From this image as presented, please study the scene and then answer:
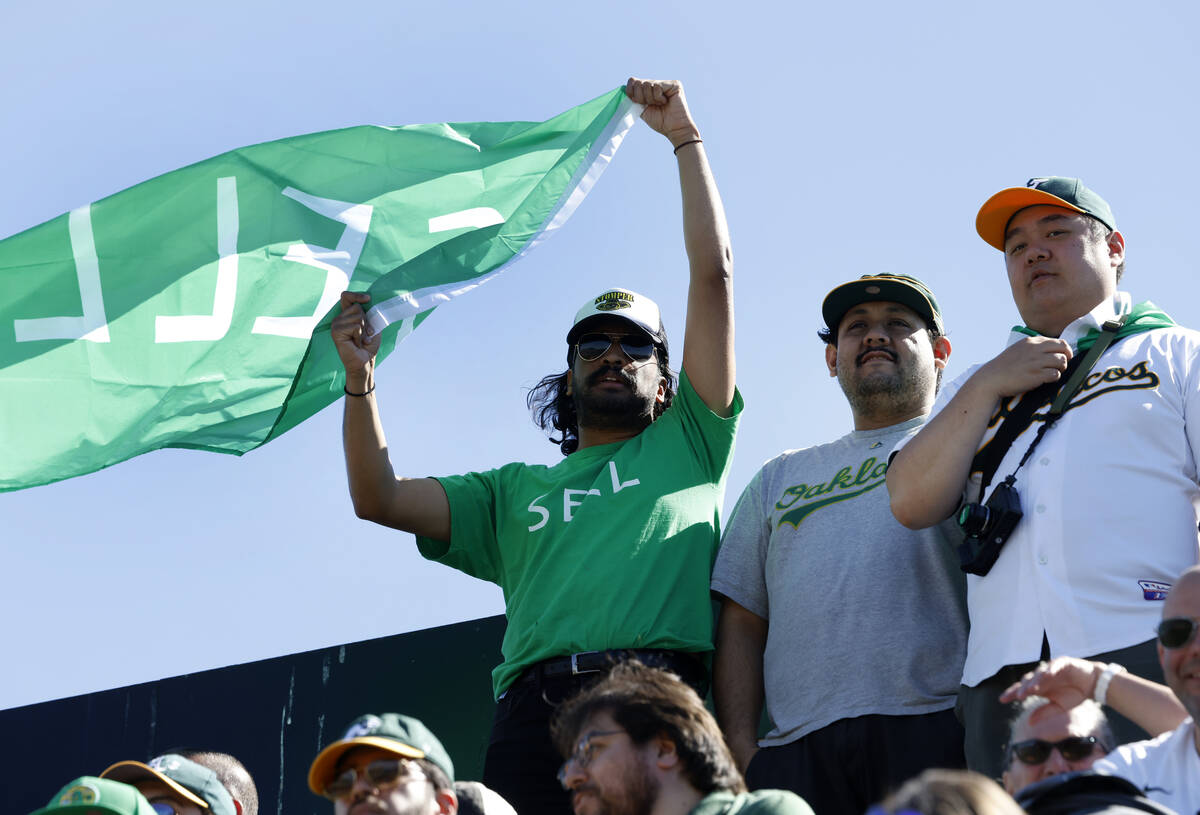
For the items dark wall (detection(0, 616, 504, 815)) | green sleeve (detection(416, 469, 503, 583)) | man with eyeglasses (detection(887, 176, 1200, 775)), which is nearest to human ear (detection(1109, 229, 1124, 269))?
man with eyeglasses (detection(887, 176, 1200, 775))

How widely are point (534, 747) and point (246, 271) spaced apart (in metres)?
2.22

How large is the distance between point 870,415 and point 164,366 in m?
2.58

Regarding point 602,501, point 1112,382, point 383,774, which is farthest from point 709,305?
point 383,774

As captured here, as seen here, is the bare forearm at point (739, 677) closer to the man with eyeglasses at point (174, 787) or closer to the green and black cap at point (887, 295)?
the green and black cap at point (887, 295)

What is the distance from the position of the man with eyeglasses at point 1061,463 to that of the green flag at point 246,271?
1891 millimetres

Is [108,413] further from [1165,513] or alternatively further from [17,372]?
[1165,513]

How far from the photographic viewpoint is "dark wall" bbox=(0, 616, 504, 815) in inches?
243

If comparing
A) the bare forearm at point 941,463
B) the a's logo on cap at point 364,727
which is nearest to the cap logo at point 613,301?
the bare forearm at point 941,463

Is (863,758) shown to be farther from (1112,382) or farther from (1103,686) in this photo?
(1112,382)

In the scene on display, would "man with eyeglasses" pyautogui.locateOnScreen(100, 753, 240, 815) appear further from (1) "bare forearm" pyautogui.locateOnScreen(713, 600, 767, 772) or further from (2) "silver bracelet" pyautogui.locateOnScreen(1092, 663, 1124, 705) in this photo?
(2) "silver bracelet" pyautogui.locateOnScreen(1092, 663, 1124, 705)

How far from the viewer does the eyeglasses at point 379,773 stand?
3.92 metres


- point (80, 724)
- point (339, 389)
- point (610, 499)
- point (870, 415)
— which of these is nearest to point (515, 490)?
point (610, 499)

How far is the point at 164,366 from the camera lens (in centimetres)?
542

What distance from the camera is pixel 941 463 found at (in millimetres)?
4051
